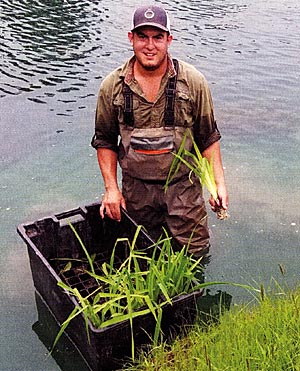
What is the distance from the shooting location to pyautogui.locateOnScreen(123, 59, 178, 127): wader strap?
144 inches

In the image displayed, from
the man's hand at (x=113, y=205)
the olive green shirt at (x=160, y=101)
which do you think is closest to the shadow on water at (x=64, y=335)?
the man's hand at (x=113, y=205)

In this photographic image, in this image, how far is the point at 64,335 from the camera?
12.2 ft

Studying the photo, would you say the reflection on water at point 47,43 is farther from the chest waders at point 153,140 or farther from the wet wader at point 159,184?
the chest waders at point 153,140

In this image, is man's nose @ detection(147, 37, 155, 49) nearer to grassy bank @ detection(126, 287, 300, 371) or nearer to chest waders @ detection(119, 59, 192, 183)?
chest waders @ detection(119, 59, 192, 183)

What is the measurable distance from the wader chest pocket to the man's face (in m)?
0.46

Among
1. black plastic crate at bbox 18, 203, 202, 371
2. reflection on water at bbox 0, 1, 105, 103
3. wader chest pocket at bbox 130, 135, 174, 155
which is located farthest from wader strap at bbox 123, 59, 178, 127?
reflection on water at bbox 0, 1, 105, 103

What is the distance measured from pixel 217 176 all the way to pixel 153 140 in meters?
0.50

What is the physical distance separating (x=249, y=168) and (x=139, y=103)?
2.51 m

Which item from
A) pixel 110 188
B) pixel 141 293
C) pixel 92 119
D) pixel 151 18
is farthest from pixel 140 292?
pixel 92 119

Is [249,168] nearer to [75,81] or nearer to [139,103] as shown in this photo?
[139,103]

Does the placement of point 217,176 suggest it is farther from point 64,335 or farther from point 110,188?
point 64,335

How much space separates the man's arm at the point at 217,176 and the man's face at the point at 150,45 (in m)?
0.71

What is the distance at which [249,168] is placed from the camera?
592 centimetres

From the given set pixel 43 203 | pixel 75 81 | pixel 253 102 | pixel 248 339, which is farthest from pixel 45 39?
pixel 248 339
